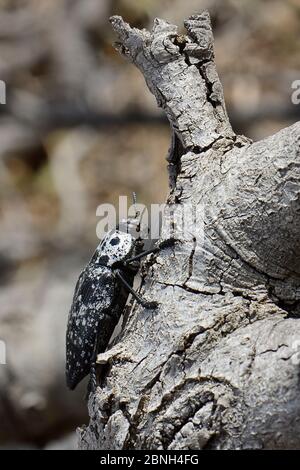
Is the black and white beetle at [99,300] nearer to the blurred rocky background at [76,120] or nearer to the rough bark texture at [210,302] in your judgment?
the rough bark texture at [210,302]

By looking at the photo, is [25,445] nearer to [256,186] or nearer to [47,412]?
[47,412]

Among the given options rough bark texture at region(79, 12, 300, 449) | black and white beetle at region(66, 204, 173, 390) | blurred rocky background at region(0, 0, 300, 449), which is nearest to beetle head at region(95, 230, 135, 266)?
black and white beetle at region(66, 204, 173, 390)

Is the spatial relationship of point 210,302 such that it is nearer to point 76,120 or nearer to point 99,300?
point 99,300

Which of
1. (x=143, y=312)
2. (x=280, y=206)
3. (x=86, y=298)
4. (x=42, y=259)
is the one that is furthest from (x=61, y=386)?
(x=280, y=206)

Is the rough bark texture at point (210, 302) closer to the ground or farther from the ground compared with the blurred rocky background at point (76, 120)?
closer to the ground

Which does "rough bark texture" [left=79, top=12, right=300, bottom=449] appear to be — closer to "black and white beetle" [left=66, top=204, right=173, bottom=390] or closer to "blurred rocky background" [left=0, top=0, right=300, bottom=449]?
"black and white beetle" [left=66, top=204, right=173, bottom=390]

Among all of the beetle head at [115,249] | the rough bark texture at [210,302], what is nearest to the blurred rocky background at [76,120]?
the beetle head at [115,249]

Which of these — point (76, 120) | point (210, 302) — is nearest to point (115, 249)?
point (210, 302)
